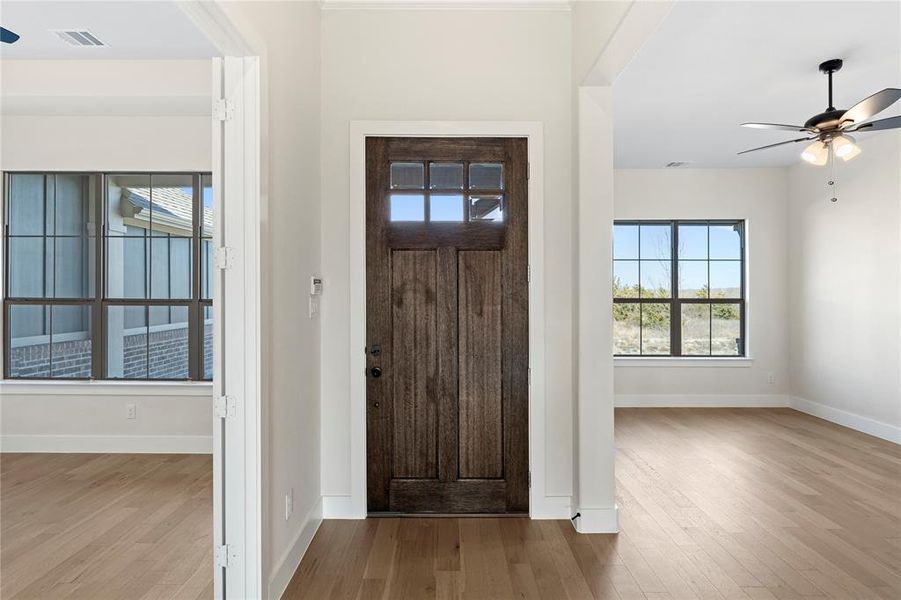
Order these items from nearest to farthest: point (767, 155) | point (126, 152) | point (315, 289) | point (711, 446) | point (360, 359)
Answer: point (315, 289) → point (360, 359) → point (126, 152) → point (711, 446) → point (767, 155)

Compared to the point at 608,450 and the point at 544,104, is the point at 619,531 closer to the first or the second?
the point at 608,450

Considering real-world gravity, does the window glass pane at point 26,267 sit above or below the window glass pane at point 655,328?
above

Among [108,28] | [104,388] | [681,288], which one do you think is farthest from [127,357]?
[681,288]

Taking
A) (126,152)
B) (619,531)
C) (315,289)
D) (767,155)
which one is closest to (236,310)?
(315,289)

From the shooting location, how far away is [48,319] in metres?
4.65

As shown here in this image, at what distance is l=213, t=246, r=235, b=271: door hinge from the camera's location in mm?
2115

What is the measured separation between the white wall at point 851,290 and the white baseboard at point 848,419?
0.01 meters

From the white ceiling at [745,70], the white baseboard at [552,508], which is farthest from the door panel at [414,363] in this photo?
the white ceiling at [745,70]

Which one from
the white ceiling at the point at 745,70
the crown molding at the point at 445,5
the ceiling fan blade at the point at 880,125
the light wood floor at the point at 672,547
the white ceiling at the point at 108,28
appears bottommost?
the light wood floor at the point at 672,547

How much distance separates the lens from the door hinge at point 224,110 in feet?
6.92

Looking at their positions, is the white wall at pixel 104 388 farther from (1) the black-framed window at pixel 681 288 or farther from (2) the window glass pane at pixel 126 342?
(1) the black-framed window at pixel 681 288

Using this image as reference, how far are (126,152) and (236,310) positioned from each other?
329 cm

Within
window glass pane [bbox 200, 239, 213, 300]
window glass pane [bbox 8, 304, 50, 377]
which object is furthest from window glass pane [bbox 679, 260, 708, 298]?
window glass pane [bbox 8, 304, 50, 377]

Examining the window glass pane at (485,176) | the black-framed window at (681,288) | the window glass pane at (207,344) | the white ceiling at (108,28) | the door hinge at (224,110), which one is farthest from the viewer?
the black-framed window at (681,288)
